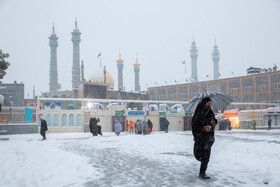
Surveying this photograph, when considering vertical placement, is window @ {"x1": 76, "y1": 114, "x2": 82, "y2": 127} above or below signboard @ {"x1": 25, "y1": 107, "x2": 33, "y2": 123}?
below

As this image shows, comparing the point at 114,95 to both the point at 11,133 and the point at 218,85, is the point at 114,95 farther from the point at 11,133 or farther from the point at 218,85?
the point at 11,133

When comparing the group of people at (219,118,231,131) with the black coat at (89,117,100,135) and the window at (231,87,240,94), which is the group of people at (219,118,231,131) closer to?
the black coat at (89,117,100,135)

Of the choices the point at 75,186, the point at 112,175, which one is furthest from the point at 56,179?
the point at 112,175

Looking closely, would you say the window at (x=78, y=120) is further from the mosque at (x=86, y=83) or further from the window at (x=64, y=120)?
→ the mosque at (x=86, y=83)

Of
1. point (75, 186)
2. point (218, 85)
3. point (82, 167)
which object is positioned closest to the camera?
point (75, 186)

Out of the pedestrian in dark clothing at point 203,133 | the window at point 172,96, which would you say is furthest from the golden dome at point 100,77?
the pedestrian in dark clothing at point 203,133

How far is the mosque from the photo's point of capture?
5609 cm

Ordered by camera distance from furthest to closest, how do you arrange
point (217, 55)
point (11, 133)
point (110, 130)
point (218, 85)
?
point (217, 55), point (218, 85), point (110, 130), point (11, 133)

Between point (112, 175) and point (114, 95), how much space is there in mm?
55137

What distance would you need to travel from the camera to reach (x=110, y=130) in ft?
95.1

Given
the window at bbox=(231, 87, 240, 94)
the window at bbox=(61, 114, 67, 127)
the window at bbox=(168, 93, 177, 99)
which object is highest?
the window at bbox=(231, 87, 240, 94)

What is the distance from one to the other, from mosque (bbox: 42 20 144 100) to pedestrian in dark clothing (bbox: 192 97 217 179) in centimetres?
4949

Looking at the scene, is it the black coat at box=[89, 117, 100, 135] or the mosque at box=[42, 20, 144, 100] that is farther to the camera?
the mosque at box=[42, 20, 144, 100]

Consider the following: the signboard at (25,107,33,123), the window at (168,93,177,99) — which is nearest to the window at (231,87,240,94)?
the window at (168,93,177,99)
